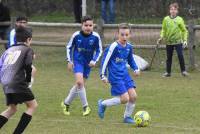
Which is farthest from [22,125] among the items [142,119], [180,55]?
[180,55]

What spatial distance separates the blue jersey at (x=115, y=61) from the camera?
33.6ft

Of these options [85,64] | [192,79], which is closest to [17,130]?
[85,64]

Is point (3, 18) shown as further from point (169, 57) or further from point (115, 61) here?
point (115, 61)

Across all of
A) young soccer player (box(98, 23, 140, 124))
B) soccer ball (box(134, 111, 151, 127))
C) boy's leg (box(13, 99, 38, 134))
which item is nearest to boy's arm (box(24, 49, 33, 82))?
boy's leg (box(13, 99, 38, 134))

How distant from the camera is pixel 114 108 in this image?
1169 centimetres

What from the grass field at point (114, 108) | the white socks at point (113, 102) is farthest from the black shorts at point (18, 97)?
the white socks at point (113, 102)

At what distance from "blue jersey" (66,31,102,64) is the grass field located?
913 mm

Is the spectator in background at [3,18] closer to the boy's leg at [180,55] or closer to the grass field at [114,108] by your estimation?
the grass field at [114,108]

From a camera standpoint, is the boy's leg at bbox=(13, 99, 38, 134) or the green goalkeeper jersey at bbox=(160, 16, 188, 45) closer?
the boy's leg at bbox=(13, 99, 38, 134)

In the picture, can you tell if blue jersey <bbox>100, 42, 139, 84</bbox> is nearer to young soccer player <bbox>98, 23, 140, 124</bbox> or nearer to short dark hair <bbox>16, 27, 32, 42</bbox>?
young soccer player <bbox>98, 23, 140, 124</bbox>

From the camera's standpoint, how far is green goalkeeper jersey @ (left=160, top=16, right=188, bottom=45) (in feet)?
53.4

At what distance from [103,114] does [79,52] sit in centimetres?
126

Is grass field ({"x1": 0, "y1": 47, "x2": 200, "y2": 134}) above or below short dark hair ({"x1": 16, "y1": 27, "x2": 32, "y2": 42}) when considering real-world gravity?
below

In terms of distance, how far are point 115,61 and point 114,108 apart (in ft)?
5.23
